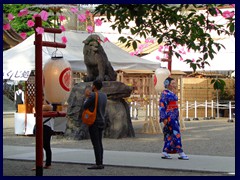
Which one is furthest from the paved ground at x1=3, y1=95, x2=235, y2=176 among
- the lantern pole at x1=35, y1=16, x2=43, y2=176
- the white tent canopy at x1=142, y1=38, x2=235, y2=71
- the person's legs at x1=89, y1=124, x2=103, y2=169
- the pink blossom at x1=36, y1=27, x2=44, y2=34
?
the white tent canopy at x1=142, y1=38, x2=235, y2=71

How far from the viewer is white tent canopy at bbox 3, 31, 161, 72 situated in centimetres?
1850

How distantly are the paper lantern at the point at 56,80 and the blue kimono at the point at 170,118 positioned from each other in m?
2.44

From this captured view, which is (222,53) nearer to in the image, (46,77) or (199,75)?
(199,75)

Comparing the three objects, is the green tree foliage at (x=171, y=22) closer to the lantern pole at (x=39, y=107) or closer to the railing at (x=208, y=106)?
the lantern pole at (x=39, y=107)

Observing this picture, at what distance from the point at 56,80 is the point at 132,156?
344 cm

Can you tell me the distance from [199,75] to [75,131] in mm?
14397

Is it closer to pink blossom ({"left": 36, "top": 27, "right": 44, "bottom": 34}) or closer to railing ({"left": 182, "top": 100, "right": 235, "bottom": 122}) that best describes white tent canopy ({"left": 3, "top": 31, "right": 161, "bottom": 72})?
railing ({"left": 182, "top": 100, "right": 235, "bottom": 122})

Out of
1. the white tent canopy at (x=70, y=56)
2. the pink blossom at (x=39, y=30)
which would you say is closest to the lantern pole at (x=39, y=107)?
the pink blossom at (x=39, y=30)

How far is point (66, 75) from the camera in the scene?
10609 millimetres

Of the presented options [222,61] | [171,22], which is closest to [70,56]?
[222,61]

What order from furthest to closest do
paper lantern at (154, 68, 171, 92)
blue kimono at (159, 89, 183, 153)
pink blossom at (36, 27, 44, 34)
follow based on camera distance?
paper lantern at (154, 68, 171, 92)
blue kimono at (159, 89, 183, 153)
pink blossom at (36, 27, 44, 34)

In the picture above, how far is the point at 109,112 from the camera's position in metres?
17.5

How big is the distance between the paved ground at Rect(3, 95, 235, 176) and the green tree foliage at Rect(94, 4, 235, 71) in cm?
203

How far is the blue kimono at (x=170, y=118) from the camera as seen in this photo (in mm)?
12445
